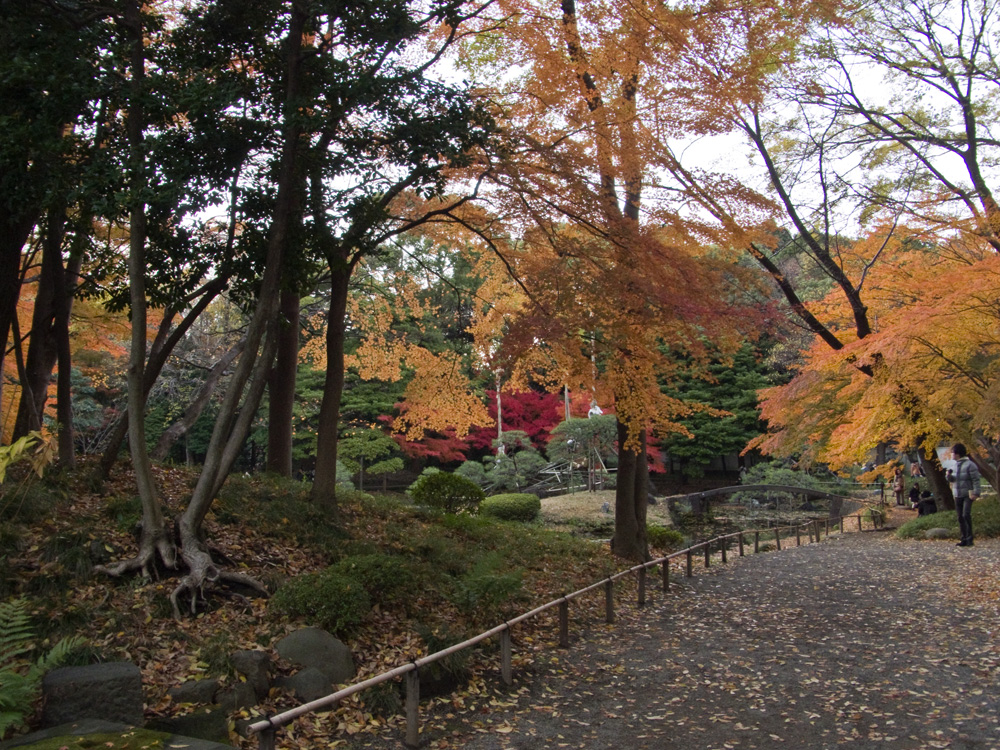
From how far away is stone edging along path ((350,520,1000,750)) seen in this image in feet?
16.0

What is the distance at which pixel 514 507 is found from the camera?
20.9m

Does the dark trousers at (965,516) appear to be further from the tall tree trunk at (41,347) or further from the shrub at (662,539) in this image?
the tall tree trunk at (41,347)

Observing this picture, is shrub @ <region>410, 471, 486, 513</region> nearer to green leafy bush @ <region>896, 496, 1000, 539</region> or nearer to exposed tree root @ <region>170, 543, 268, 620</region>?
exposed tree root @ <region>170, 543, 268, 620</region>

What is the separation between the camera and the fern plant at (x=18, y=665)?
3.64 metres

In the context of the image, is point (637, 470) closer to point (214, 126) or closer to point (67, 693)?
point (214, 126)

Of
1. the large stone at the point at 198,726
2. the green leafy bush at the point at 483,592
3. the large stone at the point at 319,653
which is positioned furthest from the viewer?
the green leafy bush at the point at 483,592

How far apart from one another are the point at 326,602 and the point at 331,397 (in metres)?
3.70

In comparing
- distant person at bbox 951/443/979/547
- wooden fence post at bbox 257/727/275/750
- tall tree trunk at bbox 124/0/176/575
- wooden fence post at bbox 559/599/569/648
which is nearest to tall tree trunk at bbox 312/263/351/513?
tall tree trunk at bbox 124/0/176/575

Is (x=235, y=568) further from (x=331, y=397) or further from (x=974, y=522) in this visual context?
(x=974, y=522)

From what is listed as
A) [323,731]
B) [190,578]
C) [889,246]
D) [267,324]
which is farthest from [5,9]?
[889,246]

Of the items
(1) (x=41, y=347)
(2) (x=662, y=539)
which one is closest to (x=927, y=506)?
(2) (x=662, y=539)

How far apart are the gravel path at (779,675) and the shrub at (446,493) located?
13.7ft

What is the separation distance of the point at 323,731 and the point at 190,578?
1926 millimetres

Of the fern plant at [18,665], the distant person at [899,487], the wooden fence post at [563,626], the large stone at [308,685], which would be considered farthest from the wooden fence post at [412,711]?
the distant person at [899,487]
